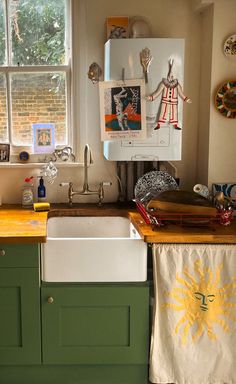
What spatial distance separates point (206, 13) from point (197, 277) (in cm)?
152

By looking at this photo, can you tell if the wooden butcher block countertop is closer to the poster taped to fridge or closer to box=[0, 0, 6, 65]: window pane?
the poster taped to fridge

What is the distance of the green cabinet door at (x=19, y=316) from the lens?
2.19 meters

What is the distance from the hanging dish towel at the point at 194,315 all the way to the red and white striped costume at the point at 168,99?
29.6 inches

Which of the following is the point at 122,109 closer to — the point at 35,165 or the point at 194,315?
the point at 35,165

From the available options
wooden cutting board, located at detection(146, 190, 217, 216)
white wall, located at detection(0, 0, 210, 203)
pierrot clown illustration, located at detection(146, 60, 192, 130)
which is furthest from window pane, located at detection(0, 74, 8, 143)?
wooden cutting board, located at detection(146, 190, 217, 216)

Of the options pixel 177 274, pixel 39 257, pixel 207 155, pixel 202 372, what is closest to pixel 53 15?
pixel 207 155

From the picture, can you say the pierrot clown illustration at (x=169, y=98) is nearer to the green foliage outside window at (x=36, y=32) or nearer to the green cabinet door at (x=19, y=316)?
the green foliage outside window at (x=36, y=32)

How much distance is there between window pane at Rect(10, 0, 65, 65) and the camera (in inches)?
A: 108

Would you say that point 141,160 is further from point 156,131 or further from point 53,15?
point 53,15

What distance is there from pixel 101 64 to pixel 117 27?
0.23m

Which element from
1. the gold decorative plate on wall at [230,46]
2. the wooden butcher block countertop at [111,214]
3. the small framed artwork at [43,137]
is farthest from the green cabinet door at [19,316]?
the gold decorative plate on wall at [230,46]

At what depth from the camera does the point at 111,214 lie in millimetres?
2709

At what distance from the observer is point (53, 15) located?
2758mm

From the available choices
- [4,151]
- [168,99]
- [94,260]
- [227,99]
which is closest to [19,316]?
[94,260]
